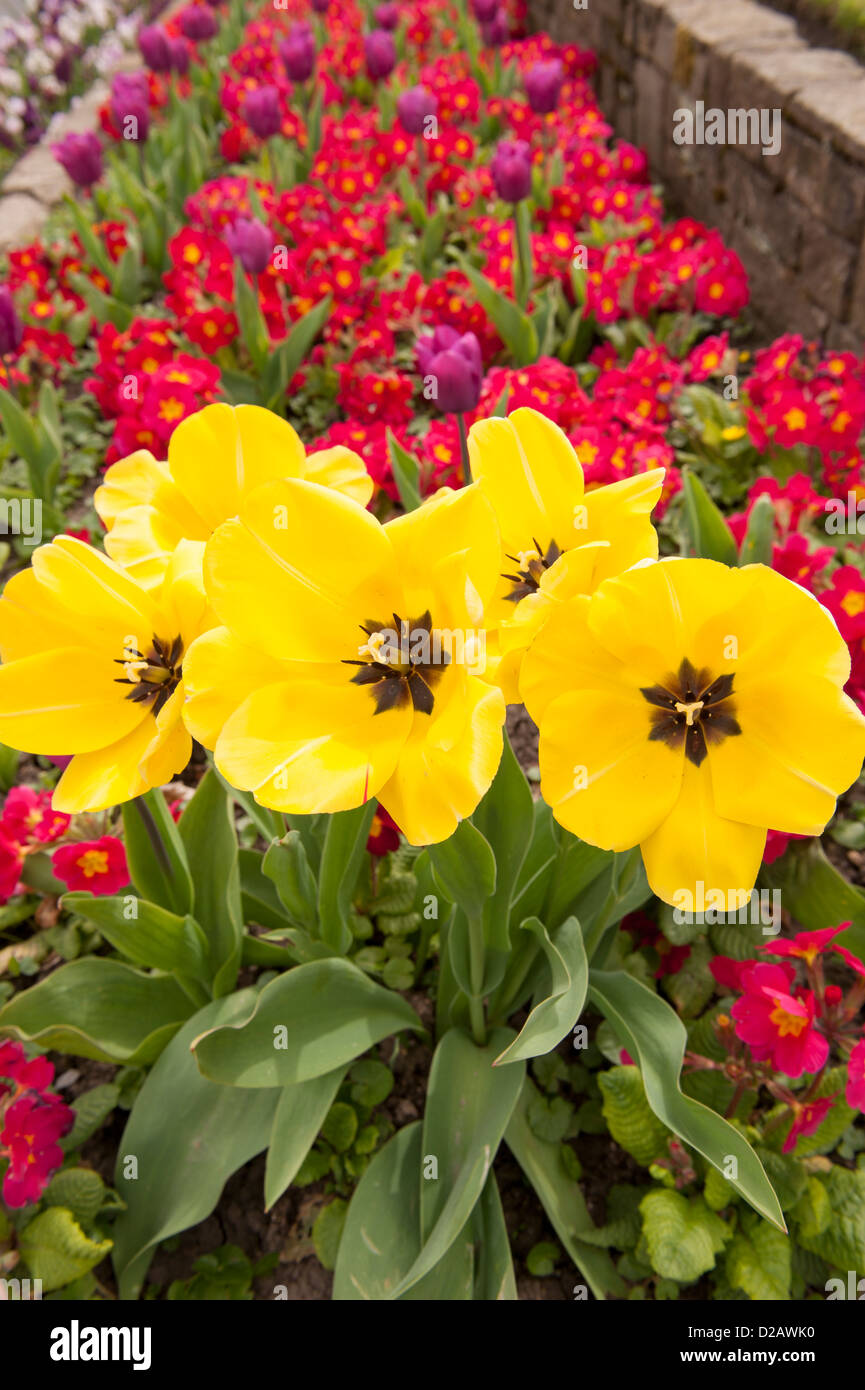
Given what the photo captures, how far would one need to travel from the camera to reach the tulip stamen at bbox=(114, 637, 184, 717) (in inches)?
34.8

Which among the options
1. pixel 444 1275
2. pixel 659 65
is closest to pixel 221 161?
pixel 659 65

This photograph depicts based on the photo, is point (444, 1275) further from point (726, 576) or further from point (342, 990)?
point (726, 576)

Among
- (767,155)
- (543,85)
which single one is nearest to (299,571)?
(767,155)

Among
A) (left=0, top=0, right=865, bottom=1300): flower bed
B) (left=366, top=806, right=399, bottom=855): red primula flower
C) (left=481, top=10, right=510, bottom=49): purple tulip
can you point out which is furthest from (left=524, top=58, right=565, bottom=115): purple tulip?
(left=366, top=806, right=399, bottom=855): red primula flower

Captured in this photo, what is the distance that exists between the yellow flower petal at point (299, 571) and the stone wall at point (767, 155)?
241 centimetres

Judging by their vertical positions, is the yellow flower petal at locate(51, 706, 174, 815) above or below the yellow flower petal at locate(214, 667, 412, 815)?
below

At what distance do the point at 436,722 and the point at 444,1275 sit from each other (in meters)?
0.87

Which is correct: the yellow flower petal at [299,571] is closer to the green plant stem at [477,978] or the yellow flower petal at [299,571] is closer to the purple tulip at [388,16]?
the green plant stem at [477,978]

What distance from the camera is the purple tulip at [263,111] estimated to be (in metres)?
3.51

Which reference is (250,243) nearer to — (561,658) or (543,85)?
(543,85)

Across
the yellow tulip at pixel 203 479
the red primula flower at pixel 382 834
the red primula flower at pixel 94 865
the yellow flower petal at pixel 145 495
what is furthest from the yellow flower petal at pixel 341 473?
the red primula flower at pixel 94 865

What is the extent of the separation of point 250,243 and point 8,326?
69cm

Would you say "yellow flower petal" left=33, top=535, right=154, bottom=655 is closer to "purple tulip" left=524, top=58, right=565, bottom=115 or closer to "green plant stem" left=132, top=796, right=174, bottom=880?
"green plant stem" left=132, top=796, right=174, bottom=880

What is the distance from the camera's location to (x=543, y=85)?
3.14 metres
